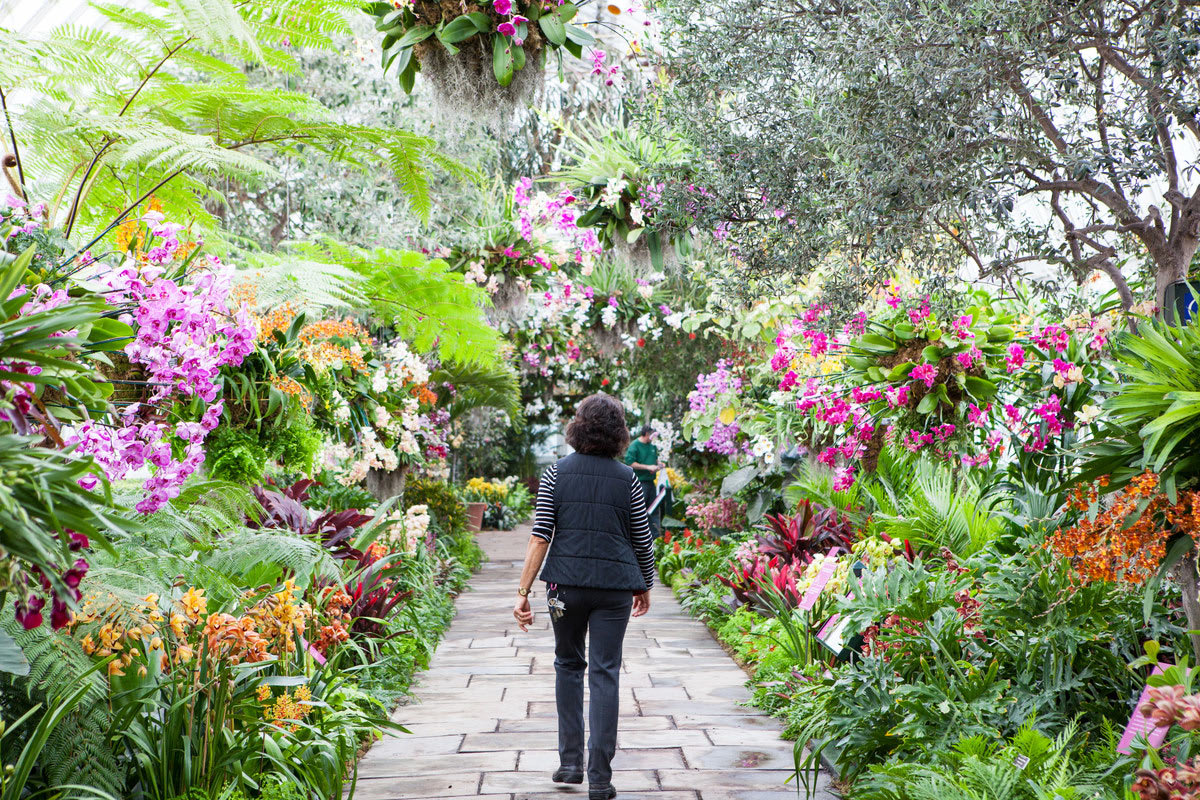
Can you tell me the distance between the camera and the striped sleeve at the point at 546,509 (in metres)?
3.66

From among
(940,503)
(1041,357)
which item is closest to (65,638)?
(1041,357)

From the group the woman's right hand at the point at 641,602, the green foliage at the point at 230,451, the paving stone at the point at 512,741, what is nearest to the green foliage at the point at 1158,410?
the woman's right hand at the point at 641,602

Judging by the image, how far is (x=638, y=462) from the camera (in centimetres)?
1018

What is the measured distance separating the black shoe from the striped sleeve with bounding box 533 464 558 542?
33.4 inches

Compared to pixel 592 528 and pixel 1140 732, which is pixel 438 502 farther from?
pixel 1140 732

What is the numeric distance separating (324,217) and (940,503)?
6162 millimetres

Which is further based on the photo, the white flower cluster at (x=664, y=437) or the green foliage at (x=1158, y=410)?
the white flower cluster at (x=664, y=437)

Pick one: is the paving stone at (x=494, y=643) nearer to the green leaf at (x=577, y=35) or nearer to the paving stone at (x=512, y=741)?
the paving stone at (x=512, y=741)

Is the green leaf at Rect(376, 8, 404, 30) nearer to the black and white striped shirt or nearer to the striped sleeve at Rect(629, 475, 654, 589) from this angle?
the black and white striped shirt

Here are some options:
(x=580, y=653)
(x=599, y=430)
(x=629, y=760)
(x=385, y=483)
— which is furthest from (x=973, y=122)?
(x=385, y=483)

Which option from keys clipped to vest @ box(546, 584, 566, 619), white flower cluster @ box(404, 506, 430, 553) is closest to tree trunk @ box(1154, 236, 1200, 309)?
keys clipped to vest @ box(546, 584, 566, 619)

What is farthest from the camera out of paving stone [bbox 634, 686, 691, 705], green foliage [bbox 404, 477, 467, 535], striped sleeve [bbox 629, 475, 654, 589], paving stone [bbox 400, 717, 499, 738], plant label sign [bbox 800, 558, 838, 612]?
green foliage [bbox 404, 477, 467, 535]

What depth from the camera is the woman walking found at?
3.48 m

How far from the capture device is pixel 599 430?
3.68 metres
